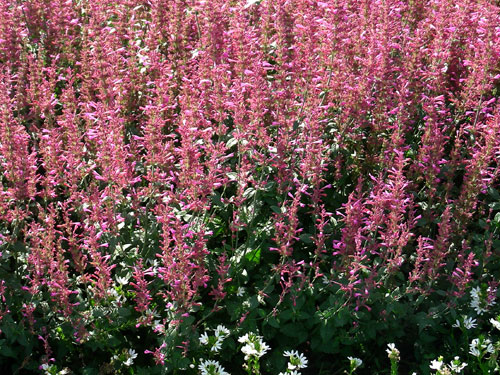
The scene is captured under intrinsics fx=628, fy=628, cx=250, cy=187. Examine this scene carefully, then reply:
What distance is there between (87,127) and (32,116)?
0.48 m

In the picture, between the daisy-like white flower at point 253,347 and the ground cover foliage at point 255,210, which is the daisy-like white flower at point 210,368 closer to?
the ground cover foliage at point 255,210

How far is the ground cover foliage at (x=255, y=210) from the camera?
3.45 m

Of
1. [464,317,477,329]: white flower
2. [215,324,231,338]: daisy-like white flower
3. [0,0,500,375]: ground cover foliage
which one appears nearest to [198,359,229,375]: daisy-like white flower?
[0,0,500,375]: ground cover foliage

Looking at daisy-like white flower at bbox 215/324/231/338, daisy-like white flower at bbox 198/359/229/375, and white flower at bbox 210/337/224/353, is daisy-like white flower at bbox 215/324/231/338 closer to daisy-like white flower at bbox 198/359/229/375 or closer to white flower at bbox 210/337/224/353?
white flower at bbox 210/337/224/353

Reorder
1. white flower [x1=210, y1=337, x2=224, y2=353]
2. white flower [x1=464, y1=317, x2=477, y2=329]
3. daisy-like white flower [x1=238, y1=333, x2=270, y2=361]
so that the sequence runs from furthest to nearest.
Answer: white flower [x1=464, y1=317, x2=477, y2=329] → white flower [x1=210, y1=337, x2=224, y2=353] → daisy-like white flower [x1=238, y1=333, x2=270, y2=361]

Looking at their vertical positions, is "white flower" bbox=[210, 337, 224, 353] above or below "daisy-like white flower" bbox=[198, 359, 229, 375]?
above

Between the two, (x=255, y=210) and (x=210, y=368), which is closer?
(x=210, y=368)

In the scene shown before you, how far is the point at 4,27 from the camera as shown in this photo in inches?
179

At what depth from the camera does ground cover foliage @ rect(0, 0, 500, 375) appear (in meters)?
3.45

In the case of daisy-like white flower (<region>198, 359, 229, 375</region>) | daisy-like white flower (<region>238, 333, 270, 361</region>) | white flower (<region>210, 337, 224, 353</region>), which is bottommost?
daisy-like white flower (<region>198, 359, 229, 375</region>)

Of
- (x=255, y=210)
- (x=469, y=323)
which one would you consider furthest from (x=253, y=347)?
(x=469, y=323)

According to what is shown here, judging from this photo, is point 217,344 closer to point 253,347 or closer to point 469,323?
point 253,347

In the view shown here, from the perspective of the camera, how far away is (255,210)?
377 centimetres

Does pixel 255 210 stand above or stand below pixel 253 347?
above
